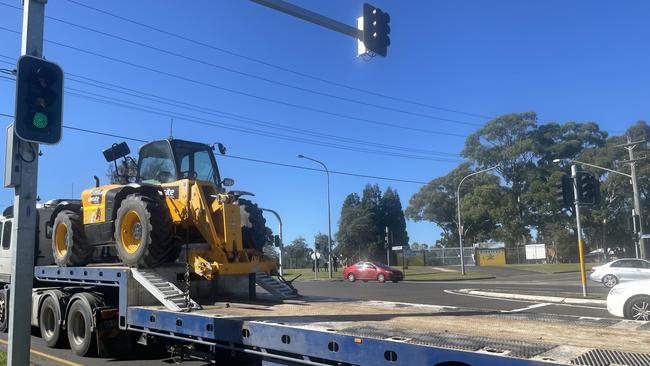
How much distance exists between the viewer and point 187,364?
8812 mm

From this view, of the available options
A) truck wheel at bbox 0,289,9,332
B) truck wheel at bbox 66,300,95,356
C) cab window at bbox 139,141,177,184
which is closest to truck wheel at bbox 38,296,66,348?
truck wheel at bbox 66,300,95,356

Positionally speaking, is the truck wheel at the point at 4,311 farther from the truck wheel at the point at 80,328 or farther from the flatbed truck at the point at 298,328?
the truck wheel at the point at 80,328

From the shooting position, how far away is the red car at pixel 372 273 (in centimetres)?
3453

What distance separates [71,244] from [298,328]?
6.90 m

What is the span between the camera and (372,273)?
35812 millimetres

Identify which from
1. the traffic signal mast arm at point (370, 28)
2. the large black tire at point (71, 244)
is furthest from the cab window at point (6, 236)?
the traffic signal mast arm at point (370, 28)

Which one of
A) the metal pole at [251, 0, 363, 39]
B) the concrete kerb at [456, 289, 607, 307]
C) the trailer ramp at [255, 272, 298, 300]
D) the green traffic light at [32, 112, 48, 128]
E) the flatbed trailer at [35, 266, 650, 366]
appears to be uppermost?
the metal pole at [251, 0, 363, 39]

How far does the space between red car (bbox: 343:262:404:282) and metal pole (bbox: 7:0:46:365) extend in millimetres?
30206

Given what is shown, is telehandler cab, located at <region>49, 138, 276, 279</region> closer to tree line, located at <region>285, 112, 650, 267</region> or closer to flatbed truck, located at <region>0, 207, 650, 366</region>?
flatbed truck, located at <region>0, 207, 650, 366</region>

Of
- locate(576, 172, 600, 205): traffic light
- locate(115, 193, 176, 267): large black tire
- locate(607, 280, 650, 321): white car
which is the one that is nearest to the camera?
locate(115, 193, 176, 267): large black tire

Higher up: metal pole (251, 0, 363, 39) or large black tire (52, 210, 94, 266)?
metal pole (251, 0, 363, 39)

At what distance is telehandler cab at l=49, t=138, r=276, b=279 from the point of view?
9008mm

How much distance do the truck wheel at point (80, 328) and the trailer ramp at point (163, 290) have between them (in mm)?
1249

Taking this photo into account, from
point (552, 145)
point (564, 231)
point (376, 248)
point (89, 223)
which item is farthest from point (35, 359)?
point (376, 248)
